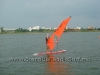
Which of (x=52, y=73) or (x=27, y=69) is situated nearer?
(x=52, y=73)

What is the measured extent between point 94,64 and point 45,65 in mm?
4843

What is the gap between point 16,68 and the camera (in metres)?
19.5

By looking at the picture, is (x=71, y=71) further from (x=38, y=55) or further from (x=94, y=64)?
(x=38, y=55)

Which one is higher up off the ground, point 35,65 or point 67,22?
point 67,22

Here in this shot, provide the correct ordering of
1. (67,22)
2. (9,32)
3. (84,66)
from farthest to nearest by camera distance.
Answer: (9,32), (67,22), (84,66)

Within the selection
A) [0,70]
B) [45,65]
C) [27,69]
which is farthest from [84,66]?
[0,70]

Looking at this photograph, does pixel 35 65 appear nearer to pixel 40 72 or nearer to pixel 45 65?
pixel 45 65

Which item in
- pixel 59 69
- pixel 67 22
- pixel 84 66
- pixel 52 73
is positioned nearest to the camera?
pixel 52 73

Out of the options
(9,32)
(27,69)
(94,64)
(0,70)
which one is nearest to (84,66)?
(94,64)

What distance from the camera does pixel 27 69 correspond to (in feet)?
62.1

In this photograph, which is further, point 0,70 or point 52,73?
point 0,70

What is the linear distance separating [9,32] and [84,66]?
584ft

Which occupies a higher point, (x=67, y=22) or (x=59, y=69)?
(x=67, y=22)

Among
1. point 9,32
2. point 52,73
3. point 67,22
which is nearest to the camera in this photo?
point 52,73
